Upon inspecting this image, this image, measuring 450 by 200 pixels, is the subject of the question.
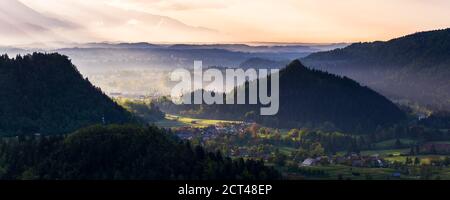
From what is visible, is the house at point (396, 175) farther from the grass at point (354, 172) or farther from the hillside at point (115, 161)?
the hillside at point (115, 161)

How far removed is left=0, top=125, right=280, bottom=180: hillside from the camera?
137 metres

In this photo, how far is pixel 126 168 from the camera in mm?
138375

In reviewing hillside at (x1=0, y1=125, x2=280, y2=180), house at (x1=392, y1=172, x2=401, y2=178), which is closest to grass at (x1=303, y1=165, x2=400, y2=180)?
house at (x1=392, y1=172, x2=401, y2=178)

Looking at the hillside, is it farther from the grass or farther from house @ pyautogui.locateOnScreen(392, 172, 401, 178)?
house @ pyautogui.locateOnScreen(392, 172, 401, 178)

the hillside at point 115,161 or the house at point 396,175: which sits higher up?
the hillside at point 115,161

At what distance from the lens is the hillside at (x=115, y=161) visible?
449 feet

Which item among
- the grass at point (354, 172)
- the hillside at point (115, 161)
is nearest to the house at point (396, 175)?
the grass at point (354, 172)

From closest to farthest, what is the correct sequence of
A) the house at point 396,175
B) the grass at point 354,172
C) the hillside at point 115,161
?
the hillside at point 115,161, the grass at point 354,172, the house at point 396,175

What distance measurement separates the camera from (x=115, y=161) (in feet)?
461

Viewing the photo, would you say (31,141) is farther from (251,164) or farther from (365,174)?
(365,174)
